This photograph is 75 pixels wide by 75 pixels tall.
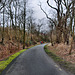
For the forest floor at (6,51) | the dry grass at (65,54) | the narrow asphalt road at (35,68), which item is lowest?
the forest floor at (6,51)

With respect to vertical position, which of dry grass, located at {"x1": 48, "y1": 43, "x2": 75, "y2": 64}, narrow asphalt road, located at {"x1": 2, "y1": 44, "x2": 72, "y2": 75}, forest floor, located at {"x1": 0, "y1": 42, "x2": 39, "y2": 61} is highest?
narrow asphalt road, located at {"x1": 2, "y1": 44, "x2": 72, "y2": 75}

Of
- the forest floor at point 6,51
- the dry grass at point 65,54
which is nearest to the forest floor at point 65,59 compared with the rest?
the dry grass at point 65,54

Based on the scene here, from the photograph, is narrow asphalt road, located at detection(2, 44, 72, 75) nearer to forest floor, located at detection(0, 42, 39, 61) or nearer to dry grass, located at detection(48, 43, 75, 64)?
dry grass, located at detection(48, 43, 75, 64)

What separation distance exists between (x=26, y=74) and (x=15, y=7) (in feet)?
61.8

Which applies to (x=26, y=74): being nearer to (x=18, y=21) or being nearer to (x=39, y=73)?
(x=39, y=73)

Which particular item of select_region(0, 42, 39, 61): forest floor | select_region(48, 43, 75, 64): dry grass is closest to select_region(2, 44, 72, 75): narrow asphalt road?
select_region(48, 43, 75, 64): dry grass

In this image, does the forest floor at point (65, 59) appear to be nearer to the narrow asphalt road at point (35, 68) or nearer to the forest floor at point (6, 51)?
the narrow asphalt road at point (35, 68)

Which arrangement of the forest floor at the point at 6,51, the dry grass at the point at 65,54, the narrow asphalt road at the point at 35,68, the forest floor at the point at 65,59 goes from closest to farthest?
the narrow asphalt road at the point at 35,68
the forest floor at the point at 65,59
the dry grass at the point at 65,54
the forest floor at the point at 6,51

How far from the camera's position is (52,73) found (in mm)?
5117

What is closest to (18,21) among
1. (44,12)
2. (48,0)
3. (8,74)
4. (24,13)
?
(24,13)

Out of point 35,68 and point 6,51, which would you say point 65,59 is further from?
point 6,51

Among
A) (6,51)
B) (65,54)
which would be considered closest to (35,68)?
(65,54)

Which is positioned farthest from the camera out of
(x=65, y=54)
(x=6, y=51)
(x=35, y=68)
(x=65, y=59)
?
(x=6, y=51)

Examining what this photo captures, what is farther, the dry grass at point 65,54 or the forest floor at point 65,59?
the dry grass at point 65,54
